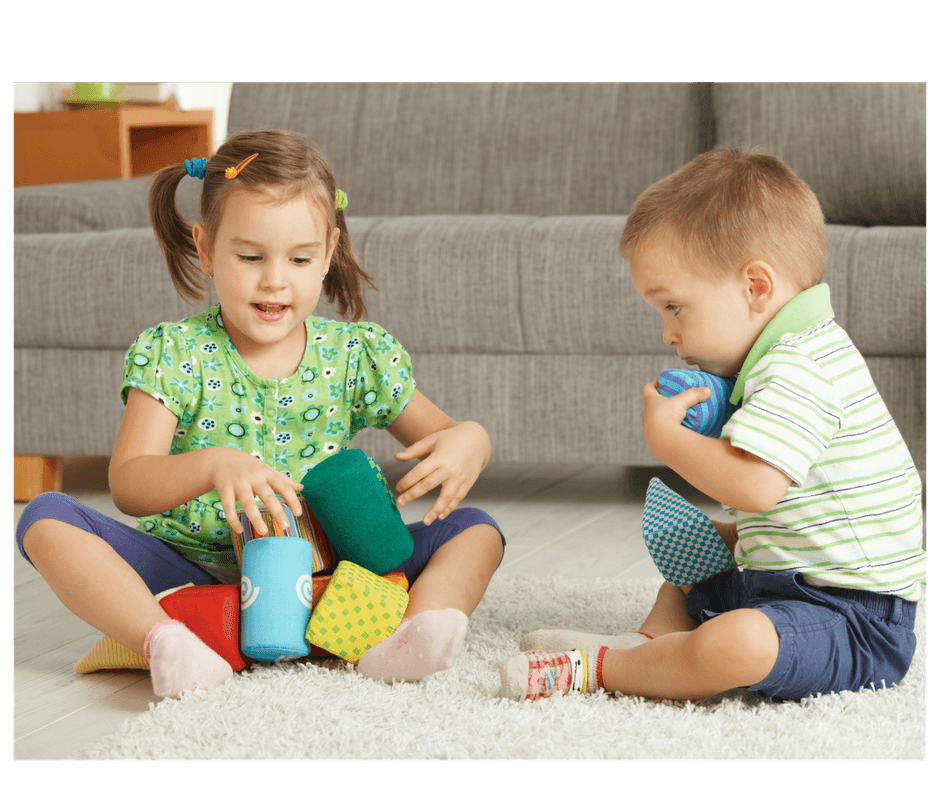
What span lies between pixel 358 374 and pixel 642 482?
87cm

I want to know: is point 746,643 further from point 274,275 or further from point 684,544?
point 274,275

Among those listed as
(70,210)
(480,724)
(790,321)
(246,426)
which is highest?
(70,210)

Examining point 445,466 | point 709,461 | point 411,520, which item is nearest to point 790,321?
point 709,461

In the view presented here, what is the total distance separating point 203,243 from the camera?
113 centimetres

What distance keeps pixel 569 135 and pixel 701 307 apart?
4.44ft

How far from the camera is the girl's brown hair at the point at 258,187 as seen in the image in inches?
42.7

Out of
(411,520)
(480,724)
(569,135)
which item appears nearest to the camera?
(480,724)

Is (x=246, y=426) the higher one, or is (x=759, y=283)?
(x=759, y=283)

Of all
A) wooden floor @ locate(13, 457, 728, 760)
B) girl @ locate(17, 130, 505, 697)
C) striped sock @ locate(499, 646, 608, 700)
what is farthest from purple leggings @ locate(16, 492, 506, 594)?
striped sock @ locate(499, 646, 608, 700)

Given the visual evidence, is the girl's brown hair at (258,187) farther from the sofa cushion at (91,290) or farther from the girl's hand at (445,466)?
the sofa cushion at (91,290)

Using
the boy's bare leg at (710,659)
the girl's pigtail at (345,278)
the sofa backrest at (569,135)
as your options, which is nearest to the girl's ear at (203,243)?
the girl's pigtail at (345,278)

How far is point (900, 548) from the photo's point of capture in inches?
35.4

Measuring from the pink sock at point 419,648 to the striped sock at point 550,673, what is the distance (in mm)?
52

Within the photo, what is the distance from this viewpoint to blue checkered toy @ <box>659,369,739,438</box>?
92 centimetres
